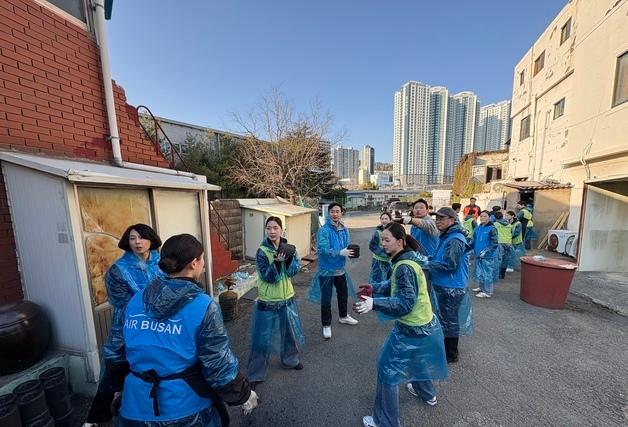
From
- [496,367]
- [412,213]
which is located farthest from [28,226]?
[496,367]

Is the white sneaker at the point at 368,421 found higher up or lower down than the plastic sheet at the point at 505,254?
lower down

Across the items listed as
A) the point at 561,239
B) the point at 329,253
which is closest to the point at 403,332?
the point at 329,253

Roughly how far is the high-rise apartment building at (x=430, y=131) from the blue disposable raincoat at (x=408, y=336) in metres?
56.1

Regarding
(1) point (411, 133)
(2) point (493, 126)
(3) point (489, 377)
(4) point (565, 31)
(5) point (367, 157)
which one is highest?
Result: (1) point (411, 133)

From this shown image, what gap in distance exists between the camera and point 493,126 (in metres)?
47.5

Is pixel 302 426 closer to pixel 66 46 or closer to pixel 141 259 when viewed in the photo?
pixel 141 259

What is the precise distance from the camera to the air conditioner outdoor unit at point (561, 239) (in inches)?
345

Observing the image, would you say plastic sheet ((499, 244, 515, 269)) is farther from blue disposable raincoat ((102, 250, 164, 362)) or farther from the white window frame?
the white window frame

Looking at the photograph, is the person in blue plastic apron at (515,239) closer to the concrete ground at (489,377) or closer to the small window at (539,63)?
the concrete ground at (489,377)

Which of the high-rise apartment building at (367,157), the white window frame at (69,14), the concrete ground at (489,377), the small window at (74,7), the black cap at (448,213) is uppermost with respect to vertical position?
the high-rise apartment building at (367,157)

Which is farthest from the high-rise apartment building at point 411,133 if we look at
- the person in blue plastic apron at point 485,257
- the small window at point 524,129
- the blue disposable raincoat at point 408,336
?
the blue disposable raincoat at point 408,336

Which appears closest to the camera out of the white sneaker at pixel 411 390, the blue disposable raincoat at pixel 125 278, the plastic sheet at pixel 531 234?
the blue disposable raincoat at pixel 125 278

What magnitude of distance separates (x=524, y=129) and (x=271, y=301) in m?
16.8

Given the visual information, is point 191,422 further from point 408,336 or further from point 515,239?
point 515,239
